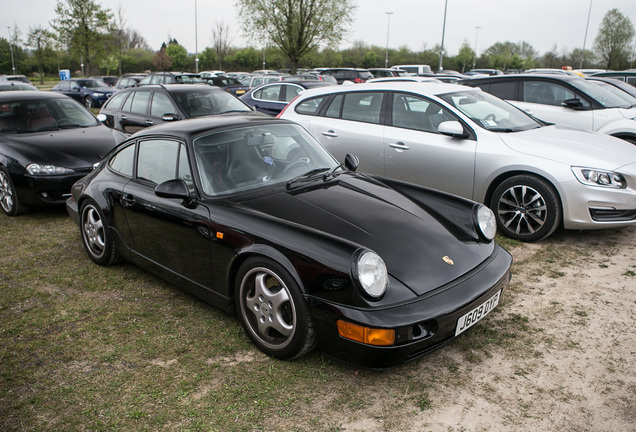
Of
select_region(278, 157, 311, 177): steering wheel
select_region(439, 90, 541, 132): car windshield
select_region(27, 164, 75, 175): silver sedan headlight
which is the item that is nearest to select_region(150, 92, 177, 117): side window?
select_region(27, 164, 75, 175): silver sedan headlight

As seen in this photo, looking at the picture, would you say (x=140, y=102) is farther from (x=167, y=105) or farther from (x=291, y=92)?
(x=291, y=92)

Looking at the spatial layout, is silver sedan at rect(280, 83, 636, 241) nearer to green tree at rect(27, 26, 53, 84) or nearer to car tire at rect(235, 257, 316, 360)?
car tire at rect(235, 257, 316, 360)

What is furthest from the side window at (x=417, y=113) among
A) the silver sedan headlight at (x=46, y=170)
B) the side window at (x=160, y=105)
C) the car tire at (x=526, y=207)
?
the side window at (x=160, y=105)

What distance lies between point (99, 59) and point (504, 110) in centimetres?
4197

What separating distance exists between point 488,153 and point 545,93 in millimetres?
3824

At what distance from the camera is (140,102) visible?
9375 mm

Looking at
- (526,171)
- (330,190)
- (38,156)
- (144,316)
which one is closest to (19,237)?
(38,156)

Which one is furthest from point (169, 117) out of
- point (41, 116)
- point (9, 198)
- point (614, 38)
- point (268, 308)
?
point (614, 38)

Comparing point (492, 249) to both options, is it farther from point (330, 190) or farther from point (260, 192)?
point (260, 192)

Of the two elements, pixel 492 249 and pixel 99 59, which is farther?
pixel 99 59

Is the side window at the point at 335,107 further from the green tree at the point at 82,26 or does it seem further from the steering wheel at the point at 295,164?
the green tree at the point at 82,26

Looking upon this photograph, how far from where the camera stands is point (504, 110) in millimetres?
6152

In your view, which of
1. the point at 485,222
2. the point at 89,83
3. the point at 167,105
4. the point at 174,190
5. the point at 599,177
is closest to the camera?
the point at 174,190

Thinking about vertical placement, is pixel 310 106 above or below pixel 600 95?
below
